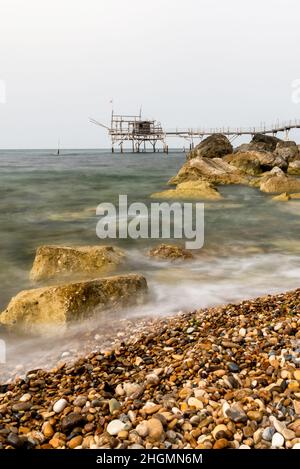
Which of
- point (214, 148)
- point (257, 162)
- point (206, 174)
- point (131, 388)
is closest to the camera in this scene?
point (131, 388)

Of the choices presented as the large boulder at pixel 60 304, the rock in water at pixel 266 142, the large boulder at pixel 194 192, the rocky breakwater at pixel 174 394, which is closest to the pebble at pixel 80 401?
the rocky breakwater at pixel 174 394

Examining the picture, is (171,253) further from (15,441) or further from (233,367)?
(15,441)

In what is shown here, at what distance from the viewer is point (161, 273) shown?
28.2ft

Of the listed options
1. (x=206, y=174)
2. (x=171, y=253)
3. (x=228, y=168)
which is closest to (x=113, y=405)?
(x=171, y=253)

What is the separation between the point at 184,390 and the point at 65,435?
1081 millimetres

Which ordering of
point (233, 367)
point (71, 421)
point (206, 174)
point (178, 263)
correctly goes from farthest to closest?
1. point (206, 174)
2. point (178, 263)
3. point (233, 367)
4. point (71, 421)

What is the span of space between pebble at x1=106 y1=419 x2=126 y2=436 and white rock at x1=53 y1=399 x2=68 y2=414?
0.54 m

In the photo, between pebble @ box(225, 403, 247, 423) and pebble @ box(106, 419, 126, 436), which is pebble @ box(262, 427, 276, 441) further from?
pebble @ box(106, 419, 126, 436)

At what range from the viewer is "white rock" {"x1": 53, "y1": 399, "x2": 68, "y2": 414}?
11.8 ft

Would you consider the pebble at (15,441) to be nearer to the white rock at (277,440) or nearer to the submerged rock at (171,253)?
the white rock at (277,440)

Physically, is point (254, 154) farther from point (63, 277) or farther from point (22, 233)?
point (63, 277)

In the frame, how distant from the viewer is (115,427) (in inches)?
129

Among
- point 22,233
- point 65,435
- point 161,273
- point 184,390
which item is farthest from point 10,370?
point 22,233

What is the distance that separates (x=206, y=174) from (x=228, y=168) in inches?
107
